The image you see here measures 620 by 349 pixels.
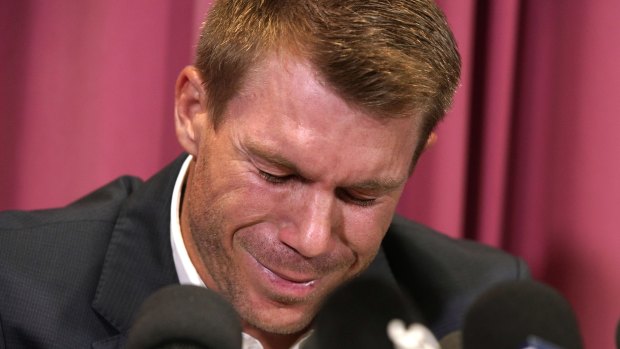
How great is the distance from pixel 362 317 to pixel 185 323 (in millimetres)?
365

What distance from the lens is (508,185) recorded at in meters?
2.32

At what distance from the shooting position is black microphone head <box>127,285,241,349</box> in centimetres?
78

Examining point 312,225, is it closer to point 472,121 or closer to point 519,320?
point 519,320

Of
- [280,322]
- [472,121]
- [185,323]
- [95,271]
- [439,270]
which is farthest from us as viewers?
[472,121]

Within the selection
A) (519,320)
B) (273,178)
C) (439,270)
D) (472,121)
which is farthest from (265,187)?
(472,121)

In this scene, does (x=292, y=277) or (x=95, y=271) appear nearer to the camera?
(x=292, y=277)

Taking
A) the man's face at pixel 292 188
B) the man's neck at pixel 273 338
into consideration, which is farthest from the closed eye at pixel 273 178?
the man's neck at pixel 273 338

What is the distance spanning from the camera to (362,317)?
1.11 meters

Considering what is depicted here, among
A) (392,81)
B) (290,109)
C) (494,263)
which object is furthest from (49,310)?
(494,263)

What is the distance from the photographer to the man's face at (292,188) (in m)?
1.30

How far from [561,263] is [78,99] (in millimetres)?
1150

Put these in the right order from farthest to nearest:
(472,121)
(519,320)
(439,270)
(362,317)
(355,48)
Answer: (472,121) → (439,270) → (355,48) → (362,317) → (519,320)

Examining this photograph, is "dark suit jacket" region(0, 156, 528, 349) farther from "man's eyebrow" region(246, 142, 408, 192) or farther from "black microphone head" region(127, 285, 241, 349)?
"black microphone head" region(127, 285, 241, 349)

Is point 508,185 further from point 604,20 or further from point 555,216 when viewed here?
point 604,20
